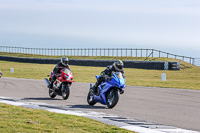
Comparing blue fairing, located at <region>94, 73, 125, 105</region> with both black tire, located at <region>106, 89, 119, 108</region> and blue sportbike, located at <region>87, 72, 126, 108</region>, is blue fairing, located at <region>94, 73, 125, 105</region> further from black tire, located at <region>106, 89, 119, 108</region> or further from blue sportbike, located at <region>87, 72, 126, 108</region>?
black tire, located at <region>106, 89, 119, 108</region>

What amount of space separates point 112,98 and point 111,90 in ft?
0.85

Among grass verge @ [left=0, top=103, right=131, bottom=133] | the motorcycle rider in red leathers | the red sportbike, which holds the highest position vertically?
the motorcycle rider in red leathers

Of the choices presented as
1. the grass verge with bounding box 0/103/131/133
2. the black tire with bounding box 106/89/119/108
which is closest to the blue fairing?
the black tire with bounding box 106/89/119/108

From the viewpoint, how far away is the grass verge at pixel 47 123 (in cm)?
780

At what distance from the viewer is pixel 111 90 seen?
12688mm

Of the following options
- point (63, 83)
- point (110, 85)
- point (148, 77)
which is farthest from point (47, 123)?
point (148, 77)

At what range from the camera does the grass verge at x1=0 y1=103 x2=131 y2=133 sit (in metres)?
7.80

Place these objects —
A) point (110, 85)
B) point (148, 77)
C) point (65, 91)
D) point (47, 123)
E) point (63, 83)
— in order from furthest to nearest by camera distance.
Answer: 1. point (148, 77)
2. point (65, 91)
3. point (63, 83)
4. point (110, 85)
5. point (47, 123)

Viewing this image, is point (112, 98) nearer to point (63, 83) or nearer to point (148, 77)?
point (63, 83)

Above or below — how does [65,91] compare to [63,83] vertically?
below

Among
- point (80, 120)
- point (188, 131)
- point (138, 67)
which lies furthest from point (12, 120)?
point (138, 67)

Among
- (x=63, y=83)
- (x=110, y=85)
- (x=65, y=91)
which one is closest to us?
(x=110, y=85)

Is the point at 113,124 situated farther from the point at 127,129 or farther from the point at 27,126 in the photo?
A: the point at 27,126

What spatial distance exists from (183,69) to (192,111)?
39.3 metres
